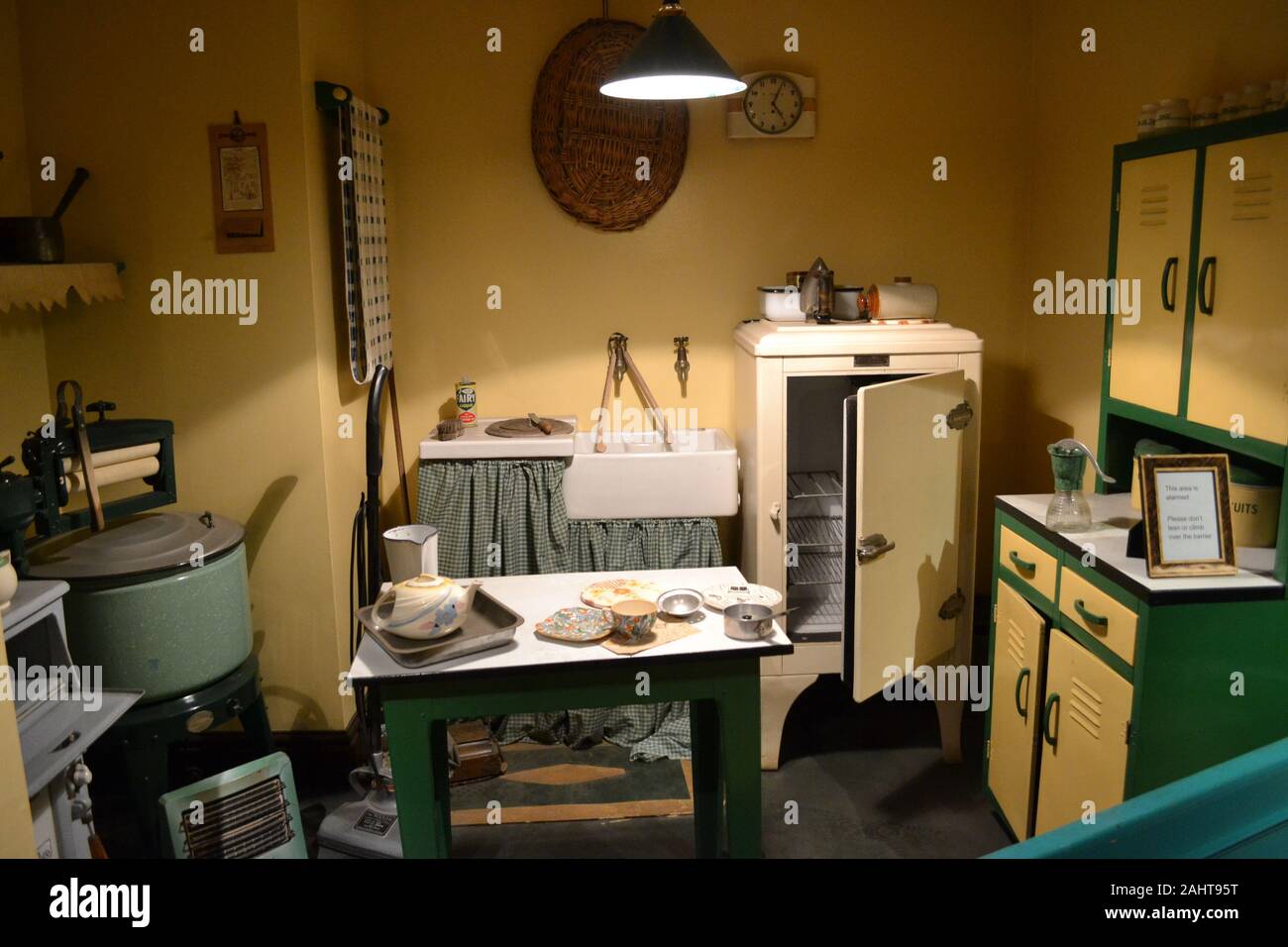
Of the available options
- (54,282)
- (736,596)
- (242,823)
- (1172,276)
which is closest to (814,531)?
(736,596)

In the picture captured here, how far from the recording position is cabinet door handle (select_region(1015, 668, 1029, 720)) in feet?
9.39

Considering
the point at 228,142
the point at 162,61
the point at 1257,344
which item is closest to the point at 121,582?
the point at 228,142

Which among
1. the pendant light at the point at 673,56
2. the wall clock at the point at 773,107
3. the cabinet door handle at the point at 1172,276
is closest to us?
the pendant light at the point at 673,56

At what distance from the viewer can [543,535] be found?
3.69 metres

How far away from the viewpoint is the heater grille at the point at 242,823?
7.60 feet

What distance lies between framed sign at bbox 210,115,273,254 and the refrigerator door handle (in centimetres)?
205

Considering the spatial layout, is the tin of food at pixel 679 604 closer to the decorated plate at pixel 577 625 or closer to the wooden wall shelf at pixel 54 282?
the decorated plate at pixel 577 625

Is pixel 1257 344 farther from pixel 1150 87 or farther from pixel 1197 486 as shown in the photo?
pixel 1150 87

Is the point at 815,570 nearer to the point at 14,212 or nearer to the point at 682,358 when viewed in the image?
the point at 682,358

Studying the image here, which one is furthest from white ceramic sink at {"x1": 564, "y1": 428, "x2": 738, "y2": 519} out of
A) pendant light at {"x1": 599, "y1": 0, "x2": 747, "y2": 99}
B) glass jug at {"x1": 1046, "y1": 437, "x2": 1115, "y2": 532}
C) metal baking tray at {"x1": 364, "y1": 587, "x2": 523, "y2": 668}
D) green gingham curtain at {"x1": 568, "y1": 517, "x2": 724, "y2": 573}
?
pendant light at {"x1": 599, "y1": 0, "x2": 747, "y2": 99}

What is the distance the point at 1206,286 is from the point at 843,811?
1.86 metres

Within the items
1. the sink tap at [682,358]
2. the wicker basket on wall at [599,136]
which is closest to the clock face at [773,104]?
the wicker basket on wall at [599,136]

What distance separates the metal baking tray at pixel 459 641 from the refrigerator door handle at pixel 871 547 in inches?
46.3

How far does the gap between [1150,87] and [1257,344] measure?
1264 mm
